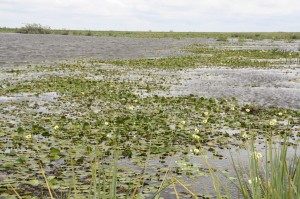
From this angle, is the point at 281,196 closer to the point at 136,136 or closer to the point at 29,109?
the point at 136,136

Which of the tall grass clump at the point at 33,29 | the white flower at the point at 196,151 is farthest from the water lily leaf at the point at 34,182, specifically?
the tall grass clump at the point at 33,29

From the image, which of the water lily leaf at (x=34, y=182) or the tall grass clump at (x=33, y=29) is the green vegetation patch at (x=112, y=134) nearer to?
the water lily leaf at (x=34, y=182)

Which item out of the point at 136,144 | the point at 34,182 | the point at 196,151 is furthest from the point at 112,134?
the point at 34,182

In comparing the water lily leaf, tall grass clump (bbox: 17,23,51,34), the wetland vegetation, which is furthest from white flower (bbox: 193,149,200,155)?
tall grass clump (bbox: 17,23,51,34)

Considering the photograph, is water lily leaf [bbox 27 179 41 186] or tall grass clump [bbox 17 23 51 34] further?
tall grass clump [bbox 17 23 51 34]

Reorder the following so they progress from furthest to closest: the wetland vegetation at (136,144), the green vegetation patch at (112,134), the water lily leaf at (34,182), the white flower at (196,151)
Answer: the white flower at (196,151) → the green vegetation patch at (112,134) → the water lily leaf at (34,182) → the wetland vegetation at (136,144)

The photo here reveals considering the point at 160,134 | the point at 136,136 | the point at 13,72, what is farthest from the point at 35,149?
the point at 13,72

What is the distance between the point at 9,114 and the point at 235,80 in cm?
1435

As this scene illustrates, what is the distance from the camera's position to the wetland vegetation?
4.43m

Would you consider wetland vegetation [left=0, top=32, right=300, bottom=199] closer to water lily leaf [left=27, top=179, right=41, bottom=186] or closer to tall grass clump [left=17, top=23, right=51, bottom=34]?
water lily leaf [left=27, top=179, right=41, bottom=186]

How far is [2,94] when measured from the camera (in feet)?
52.9

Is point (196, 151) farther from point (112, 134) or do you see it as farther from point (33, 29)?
point (33, 29)

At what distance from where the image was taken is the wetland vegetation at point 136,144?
14.5ft

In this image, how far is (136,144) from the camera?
9.59 m
